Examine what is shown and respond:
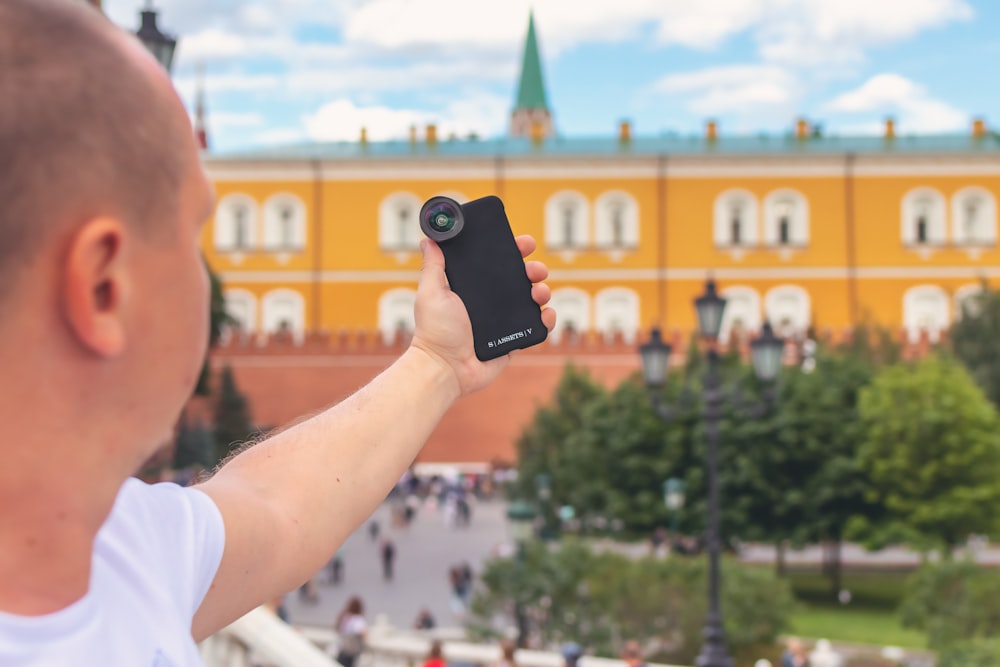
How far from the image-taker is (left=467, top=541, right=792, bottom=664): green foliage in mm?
10836

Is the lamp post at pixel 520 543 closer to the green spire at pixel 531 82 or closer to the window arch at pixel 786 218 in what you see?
the window arch at pixel 786 218

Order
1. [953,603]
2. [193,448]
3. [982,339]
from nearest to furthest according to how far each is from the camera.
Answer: [953,603]
[193,448]
[982,339]

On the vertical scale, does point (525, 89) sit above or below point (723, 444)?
above

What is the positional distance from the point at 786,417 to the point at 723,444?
103 cm

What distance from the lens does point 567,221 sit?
3388 centimetres

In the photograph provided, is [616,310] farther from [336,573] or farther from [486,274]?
[486,274]

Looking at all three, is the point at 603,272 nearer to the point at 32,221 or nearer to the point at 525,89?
the point at 525,89

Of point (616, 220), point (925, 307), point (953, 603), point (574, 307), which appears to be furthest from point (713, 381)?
point (925, 307)

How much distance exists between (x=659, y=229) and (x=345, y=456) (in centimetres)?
3274

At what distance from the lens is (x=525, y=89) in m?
47.3

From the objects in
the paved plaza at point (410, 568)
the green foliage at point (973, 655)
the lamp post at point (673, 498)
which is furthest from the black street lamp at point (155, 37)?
the lamp post at point (673, 498)

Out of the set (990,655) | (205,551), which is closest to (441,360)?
(205,551)

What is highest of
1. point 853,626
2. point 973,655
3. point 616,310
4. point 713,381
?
point 616,310

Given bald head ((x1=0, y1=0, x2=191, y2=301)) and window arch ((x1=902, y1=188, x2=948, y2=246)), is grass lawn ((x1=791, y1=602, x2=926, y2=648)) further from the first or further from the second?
window arch ((x1=902, y1=188, x2=948, y2=246))
